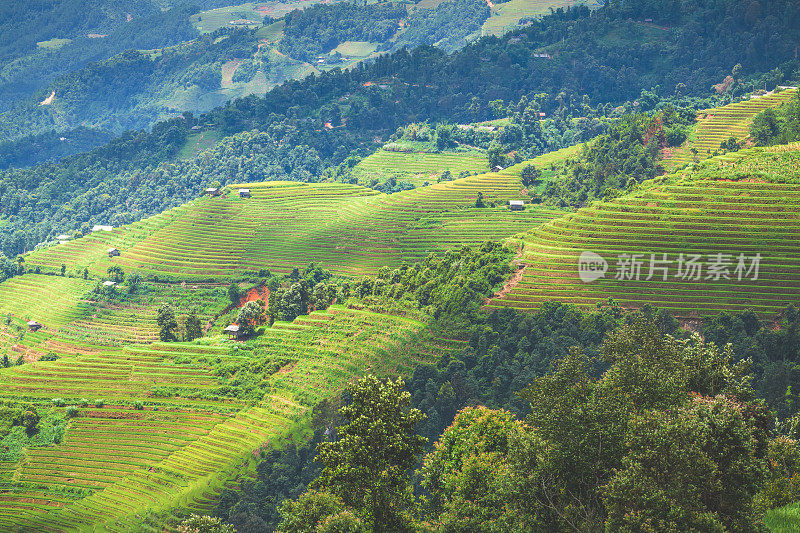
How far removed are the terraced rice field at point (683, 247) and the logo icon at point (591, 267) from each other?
41 centimetres

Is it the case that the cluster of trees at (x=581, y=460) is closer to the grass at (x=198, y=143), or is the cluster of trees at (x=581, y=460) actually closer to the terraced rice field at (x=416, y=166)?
the terraced rice field at (x=416, y=166)

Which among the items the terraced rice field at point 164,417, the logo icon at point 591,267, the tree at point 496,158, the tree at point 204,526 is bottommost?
the terraced rice field at point 164,417

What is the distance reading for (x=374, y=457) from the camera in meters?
36.1

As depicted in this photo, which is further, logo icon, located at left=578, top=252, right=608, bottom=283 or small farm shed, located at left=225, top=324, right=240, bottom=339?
small farm shed, located at left=225, top=324, right=240, bottom=339

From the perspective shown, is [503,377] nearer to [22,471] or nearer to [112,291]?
[22,471]

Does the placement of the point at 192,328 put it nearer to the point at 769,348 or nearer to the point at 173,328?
the point at 173,328

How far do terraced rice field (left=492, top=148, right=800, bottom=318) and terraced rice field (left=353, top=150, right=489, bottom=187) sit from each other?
62613 millimetres

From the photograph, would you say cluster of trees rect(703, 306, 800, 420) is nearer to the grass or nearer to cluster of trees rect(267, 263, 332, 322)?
cluster of trees rect(267, 263, 332, 322)

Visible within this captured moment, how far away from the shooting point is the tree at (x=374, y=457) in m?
35.5

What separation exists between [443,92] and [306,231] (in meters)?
73.4

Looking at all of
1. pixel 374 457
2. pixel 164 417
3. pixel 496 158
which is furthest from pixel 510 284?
pixel 496 158

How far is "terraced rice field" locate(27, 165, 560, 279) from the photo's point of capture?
10806cm

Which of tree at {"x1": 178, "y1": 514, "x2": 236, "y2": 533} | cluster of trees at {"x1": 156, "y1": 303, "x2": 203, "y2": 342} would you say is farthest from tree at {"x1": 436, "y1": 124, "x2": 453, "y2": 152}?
tree at {"x1": 178, "y1": 514, "x2": 236, "y2": 533}

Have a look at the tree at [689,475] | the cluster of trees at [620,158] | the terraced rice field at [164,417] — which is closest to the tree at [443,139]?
the cluster of trees at [620,158]
